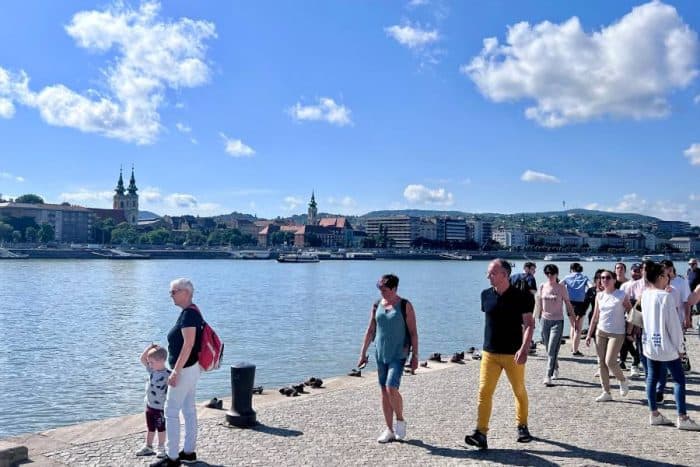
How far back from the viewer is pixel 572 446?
727 centimetres

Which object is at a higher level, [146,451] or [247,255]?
[247,255]

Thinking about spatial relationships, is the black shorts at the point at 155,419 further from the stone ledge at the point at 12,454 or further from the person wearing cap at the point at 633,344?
the person wearing cap at the point at 633,344

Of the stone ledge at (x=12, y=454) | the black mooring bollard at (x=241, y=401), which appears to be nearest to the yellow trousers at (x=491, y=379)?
the black mooring bollard at (x=241, y=401)

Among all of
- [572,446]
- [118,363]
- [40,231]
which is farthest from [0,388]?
[40,231]

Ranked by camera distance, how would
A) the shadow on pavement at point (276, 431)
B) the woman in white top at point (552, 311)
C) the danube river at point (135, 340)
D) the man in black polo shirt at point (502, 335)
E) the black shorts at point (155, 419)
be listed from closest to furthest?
the black shorts at point (155, 419) < the man in black polo shirt at point (502, 335) < the shadow on pavement at point (276, 431) < the woman in white top at point (552, 311) < the danube river at point (135, 340)

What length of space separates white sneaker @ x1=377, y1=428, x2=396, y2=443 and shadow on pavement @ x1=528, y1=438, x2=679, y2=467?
4.92 ft

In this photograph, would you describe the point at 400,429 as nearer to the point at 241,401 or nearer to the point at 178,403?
the point at 241,401

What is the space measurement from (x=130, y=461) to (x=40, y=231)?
177m

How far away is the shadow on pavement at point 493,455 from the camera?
22.0ft

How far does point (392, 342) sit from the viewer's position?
23.8 feet

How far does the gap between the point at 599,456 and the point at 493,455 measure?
1.09 meters

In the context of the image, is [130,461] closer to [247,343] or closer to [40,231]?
[247,343]

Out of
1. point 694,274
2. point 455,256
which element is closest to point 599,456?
point 694,274

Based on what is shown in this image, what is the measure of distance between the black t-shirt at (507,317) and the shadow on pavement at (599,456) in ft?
3.84
